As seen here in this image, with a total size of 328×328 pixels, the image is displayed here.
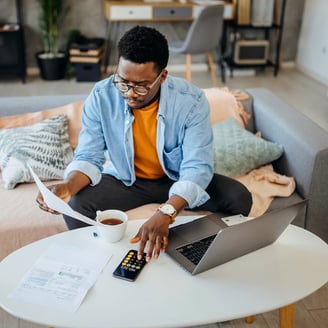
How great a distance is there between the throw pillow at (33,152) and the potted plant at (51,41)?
2669 mm

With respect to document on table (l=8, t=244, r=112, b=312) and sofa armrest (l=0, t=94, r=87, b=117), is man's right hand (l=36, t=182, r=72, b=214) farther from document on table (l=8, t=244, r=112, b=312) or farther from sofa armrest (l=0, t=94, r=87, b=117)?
sofa armrest (l=0, t=94, r=87, b=117)

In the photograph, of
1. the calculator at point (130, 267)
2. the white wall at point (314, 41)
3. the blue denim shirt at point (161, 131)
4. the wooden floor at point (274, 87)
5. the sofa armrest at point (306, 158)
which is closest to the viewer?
the calculator at point (130, 267)

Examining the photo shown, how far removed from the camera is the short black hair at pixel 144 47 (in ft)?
4.92

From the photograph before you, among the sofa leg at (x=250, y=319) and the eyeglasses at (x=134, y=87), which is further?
the sofa leg at (x=250, y=319)

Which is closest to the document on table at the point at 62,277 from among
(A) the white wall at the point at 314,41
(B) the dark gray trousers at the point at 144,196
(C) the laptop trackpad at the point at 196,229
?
(C) the laptop trackpad at the point at 196,229

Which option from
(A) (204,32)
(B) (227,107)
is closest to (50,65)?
(A) (204,32)

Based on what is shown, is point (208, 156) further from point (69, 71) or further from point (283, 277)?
point (69, 71)

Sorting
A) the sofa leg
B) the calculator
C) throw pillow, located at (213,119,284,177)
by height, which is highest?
the calculator

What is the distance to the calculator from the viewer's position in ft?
4.11

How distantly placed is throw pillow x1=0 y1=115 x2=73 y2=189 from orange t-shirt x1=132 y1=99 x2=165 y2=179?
1.50 feet

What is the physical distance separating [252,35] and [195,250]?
4.35m

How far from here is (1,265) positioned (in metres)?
1.31

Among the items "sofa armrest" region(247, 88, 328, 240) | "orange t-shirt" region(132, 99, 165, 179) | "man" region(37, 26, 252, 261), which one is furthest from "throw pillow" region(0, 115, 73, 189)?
"sofa armrest" region(247, 88, 328, 240)

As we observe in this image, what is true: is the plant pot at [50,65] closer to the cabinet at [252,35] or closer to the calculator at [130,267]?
the cabinet at [252,35]
